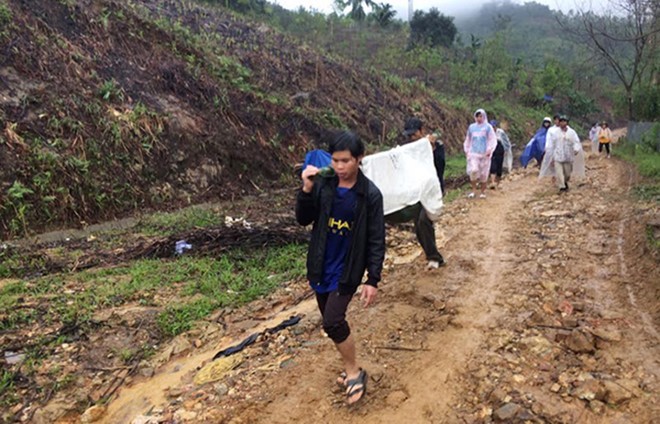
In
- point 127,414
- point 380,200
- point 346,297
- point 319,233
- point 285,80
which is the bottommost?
point 127,414

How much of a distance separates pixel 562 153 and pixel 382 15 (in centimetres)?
3267

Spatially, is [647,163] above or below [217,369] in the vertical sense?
above

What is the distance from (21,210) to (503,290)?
284 inches

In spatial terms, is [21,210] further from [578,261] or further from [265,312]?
[578,261]

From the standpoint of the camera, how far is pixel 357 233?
2.71 m

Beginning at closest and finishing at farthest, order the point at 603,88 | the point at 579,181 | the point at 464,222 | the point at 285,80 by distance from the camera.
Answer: the point at 464,222, the point at 579,181, the point at 285,80, the point at 603,88

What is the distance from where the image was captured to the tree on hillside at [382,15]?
124ft

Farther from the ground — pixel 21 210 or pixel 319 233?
pixel 319 233

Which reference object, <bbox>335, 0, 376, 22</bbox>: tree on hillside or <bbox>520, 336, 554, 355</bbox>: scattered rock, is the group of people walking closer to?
<bbox>520, 336, 554, 355</bbox>: scattered rock

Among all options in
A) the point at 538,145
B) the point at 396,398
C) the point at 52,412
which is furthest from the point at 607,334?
the point at 538,145

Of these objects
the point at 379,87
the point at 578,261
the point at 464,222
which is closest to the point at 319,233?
the point at 578,261

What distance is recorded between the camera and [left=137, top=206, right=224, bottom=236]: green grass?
763 cm

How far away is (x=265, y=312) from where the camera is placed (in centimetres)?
485

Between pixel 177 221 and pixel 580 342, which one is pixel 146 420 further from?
pixel 177 221
